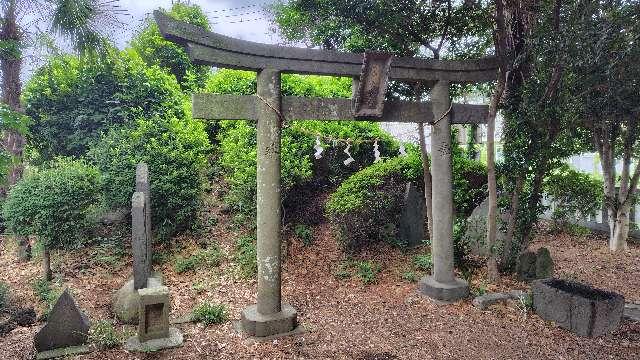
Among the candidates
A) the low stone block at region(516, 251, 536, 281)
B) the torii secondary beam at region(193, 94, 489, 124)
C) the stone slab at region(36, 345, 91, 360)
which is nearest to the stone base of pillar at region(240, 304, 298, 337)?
the stone slab at region(36, 345, 91, 360)

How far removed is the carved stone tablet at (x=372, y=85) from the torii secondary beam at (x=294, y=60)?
220mm

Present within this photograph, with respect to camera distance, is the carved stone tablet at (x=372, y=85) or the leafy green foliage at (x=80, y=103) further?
the leafy green foliage at (x=80, y=103)

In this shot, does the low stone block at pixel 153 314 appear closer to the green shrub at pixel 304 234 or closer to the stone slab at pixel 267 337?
the stone slab at pixel 267 337

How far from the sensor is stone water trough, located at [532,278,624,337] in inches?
213

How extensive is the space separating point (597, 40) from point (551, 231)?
837 centimetres

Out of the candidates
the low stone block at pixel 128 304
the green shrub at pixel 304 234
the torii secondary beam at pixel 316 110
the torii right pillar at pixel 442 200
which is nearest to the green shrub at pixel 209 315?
the low stone block at pixel 128 304

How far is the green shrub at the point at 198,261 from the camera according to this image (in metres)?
8.41

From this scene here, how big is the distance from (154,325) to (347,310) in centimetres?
292

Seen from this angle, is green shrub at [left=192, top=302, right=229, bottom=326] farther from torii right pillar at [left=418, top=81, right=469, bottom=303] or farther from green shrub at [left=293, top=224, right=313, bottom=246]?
torii right pillar at [left=418, top=81, right=469, bottom=303]

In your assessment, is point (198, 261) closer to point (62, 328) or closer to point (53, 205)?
point (53, 205)

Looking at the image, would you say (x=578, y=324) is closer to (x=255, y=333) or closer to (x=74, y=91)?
(x=255, y=333)

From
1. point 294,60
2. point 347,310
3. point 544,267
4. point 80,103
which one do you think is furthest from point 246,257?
point 80,103

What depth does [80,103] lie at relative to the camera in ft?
37.4

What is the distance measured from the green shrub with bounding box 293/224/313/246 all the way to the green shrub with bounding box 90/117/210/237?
8.20 ft
